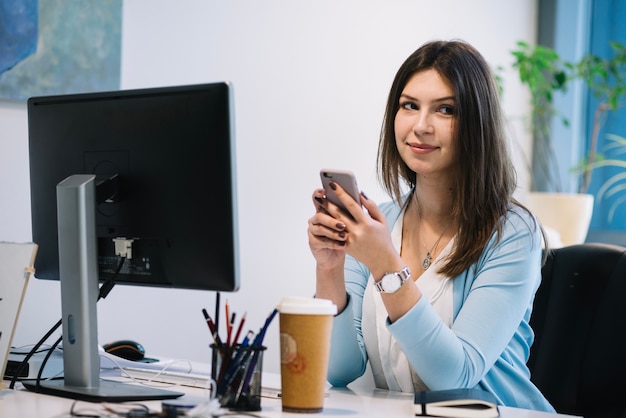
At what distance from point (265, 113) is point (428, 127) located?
1.13m

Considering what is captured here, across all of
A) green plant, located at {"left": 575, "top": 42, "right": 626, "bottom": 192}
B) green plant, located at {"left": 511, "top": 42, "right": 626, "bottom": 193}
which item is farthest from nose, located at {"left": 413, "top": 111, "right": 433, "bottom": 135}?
green plant, located at {"left": 575, "top": 42, "right": 626, "bottom": 192}

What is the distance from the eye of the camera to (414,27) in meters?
3.25

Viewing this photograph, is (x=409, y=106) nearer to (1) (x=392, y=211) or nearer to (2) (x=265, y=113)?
(1) (x=392, y=211)

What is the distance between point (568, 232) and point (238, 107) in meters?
1.60

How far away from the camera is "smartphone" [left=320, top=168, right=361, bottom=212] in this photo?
1.30 meters

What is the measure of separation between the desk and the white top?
11cm

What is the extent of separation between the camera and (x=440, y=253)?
1.67 metres

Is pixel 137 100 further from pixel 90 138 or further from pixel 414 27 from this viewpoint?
pixel 414 27

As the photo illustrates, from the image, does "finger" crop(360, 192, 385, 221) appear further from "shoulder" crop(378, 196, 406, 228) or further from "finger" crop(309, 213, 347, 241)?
"shoulder" crop(378, 196, 406, 228)

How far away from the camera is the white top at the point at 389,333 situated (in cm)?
156

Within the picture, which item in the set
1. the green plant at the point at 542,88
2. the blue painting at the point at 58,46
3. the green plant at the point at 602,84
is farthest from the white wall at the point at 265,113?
the green plant at the point at 602,84

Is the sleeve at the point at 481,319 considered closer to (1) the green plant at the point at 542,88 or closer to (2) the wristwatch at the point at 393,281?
(2) the wristwatch at the point at 393,281

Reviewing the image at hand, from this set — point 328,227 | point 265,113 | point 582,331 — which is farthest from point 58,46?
point 582,331

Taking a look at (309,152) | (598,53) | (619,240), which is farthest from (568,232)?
(309,152)
